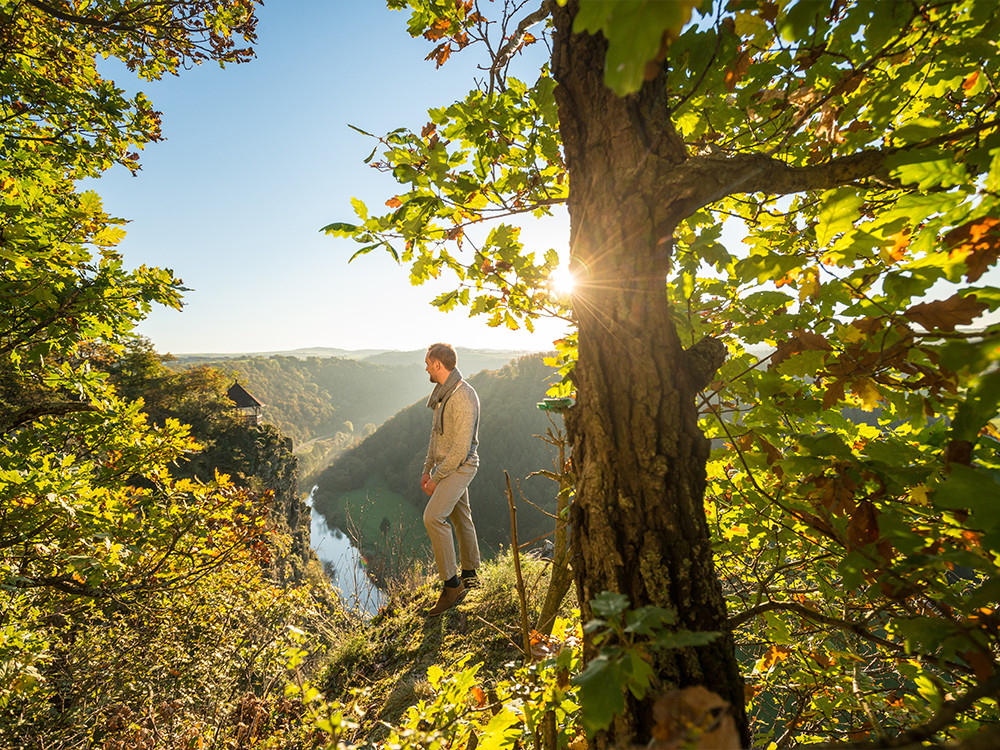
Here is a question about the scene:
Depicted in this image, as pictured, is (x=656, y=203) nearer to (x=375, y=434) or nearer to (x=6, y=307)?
(x=6, y=307)

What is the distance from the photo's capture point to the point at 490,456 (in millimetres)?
34875

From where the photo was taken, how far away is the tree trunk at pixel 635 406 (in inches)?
39.6

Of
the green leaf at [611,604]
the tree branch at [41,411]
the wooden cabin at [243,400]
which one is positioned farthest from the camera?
the wooden cabin at [243,400]

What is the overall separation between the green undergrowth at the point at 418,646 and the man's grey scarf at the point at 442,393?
60.5 inches

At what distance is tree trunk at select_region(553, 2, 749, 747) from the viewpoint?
1.01 meters

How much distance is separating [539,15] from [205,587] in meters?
6.37

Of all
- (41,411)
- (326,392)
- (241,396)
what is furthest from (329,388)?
(41,411)

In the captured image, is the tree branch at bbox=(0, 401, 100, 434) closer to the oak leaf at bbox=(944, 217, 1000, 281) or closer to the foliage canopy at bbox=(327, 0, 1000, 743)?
the foliage canopy at bbox=(327, 0, 1000, 743)

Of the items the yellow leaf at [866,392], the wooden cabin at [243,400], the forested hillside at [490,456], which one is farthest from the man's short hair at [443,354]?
the wooden cabin at [243,400]

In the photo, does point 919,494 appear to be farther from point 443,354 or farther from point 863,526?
point 443,354

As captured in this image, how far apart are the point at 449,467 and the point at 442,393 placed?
678 mm

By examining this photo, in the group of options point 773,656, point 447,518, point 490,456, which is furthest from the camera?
point 490,456

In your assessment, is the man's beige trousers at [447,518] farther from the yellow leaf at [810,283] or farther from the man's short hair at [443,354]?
the yellow leaf at [810,283]

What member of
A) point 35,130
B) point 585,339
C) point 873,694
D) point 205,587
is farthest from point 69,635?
point 873,694
